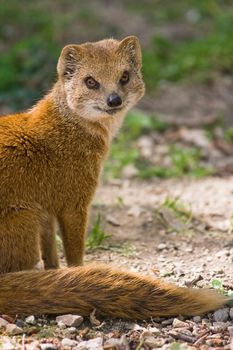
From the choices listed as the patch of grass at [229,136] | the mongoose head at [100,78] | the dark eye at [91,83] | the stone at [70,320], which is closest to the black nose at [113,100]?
the mongoose head at [100,78]

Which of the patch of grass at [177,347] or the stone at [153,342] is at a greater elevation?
the patch of grass at [177,347]

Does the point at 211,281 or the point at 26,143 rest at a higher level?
the point at 26,143

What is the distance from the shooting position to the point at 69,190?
409 centimetres

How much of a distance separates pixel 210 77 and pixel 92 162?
405cm

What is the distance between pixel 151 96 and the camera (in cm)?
777

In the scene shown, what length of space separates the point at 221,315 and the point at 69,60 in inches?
72.3

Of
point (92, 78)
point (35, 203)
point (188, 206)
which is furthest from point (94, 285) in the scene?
point (188, 206)

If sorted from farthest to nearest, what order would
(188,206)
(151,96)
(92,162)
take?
(151,96)
(188,206)
(92,162)

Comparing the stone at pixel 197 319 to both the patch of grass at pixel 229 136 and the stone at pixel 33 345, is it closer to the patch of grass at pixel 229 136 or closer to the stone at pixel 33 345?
the stone at pixel 33 345

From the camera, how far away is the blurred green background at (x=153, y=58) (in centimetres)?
690

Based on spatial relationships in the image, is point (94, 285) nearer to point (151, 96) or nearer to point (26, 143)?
point (26, 143)

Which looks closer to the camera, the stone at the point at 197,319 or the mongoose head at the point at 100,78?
the stone at the point at 197,319

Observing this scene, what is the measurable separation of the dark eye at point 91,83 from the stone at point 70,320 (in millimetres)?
1462

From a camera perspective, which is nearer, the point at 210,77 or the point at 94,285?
the point at 94,285
